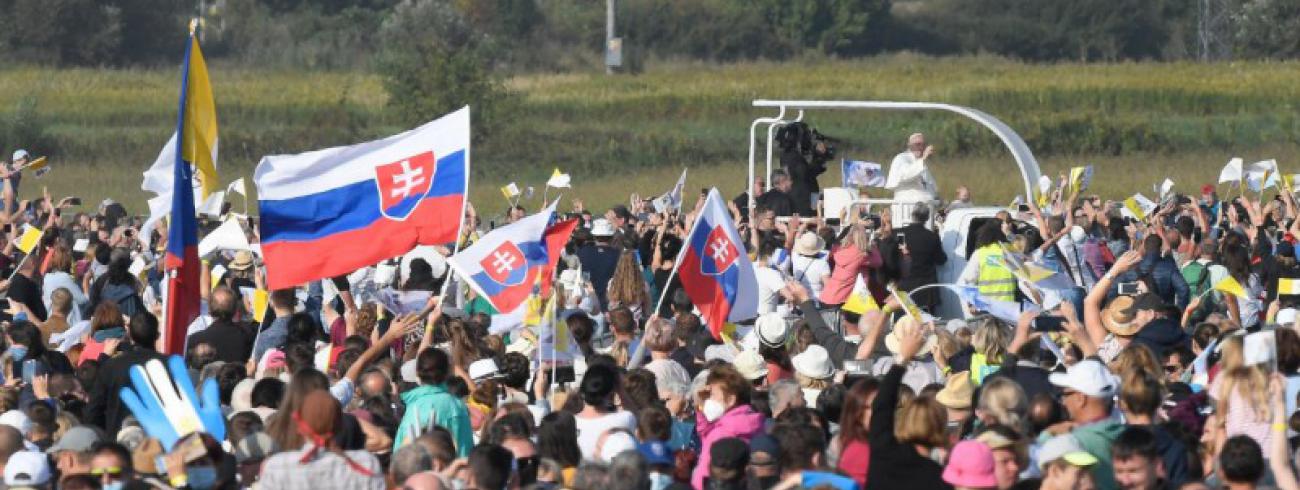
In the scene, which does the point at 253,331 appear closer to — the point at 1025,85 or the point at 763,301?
the point at 763,301

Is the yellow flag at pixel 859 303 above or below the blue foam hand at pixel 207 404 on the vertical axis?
below

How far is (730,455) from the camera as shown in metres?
8.52

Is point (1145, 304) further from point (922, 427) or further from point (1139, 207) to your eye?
point (1139, 207)

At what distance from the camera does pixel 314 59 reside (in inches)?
2751

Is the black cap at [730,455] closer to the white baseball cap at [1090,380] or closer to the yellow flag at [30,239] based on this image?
the white baseball cap at [1090,380]

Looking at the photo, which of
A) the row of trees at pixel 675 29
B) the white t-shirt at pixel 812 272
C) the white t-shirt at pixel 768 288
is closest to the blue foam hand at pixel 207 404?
the white t-shirt at pixel 768 288

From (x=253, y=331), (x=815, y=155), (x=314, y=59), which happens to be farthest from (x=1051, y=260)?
(x=314, y=59)

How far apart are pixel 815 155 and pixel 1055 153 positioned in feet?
97.7

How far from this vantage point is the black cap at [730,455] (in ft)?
27.9

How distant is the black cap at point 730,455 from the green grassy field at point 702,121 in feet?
104

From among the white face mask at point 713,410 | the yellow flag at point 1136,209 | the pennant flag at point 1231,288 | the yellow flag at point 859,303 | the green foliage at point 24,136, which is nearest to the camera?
the white face mask at point 713,410

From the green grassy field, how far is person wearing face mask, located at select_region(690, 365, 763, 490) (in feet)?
98.7

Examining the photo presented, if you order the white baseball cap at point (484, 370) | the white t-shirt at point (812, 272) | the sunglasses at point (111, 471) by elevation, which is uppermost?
the sunglasses at point (111, 471)

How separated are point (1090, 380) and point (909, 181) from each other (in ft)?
35.5
